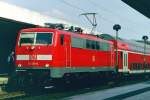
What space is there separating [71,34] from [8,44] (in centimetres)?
2088

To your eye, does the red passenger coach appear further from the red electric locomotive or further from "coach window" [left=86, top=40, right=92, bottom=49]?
the red electric locomotive

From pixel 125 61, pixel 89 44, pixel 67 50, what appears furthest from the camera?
pixel 125 61

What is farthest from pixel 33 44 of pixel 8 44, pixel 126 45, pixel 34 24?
pixel 8 44

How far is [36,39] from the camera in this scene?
65.9ft

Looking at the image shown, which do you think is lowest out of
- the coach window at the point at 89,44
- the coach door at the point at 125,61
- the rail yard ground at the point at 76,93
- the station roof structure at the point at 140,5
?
the rail yard ground at the point at 76,93

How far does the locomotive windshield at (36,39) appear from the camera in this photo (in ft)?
65.3

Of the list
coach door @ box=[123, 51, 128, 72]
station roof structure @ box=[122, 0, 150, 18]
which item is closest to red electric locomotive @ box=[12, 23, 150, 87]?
coach door @ box=[123, 51, 128, 72]

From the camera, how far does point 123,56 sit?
107 feet

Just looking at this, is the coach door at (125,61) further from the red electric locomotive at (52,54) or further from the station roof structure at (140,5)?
the red electric locomotive at (52,54)

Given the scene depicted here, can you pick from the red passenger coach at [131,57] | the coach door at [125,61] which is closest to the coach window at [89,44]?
the red passenger coach at [131,57]

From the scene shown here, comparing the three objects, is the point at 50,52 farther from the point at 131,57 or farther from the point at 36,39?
the point at 131,57

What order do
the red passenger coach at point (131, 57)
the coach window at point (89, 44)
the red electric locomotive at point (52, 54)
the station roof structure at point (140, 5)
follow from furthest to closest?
the station roof structure at point (140, 5)
the red passenger coach at point (131, 57)
the coach window at point (89, 44)
the red electric locomotive at point (52, 54)

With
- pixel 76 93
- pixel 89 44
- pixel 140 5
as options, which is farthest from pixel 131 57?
pixel 76 93

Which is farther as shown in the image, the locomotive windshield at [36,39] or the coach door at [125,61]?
the coach door at [125,61]
